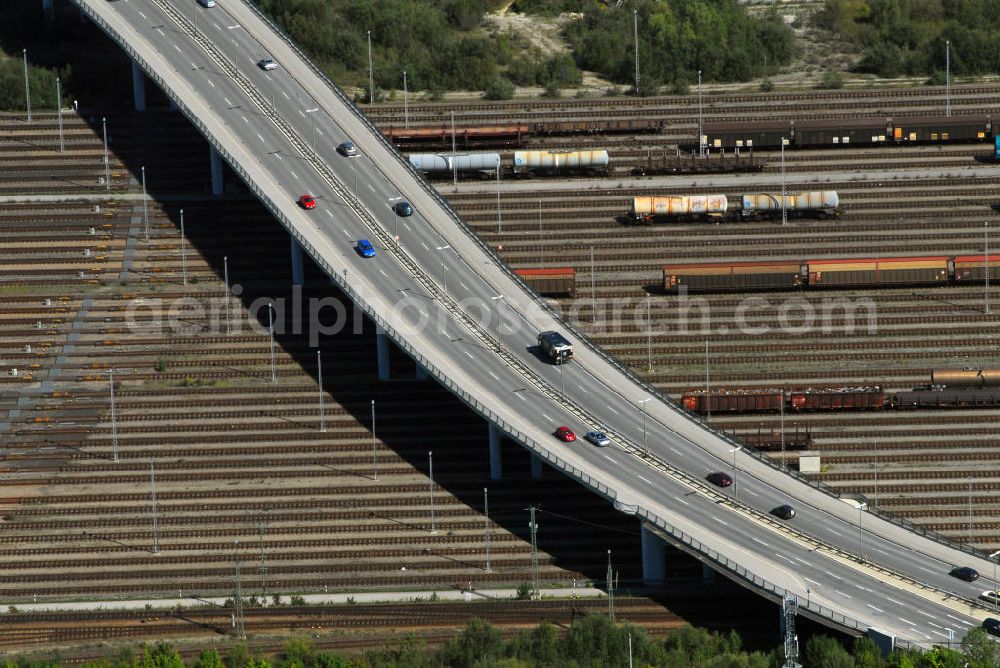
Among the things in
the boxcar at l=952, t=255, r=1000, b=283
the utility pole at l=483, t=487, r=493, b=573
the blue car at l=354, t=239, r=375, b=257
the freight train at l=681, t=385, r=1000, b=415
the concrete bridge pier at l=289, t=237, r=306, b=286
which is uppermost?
the blue car at l=354, t=239, r=375, b=257

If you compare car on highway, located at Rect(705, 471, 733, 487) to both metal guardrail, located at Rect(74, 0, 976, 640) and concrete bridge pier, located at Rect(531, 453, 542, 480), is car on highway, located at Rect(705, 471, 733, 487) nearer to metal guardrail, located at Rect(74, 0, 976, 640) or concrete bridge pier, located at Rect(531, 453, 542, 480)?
metal guardrail, located at Rect(74, 0, 976, 640)

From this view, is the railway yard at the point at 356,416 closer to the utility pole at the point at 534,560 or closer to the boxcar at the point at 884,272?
the utility pole at the point at 534,560

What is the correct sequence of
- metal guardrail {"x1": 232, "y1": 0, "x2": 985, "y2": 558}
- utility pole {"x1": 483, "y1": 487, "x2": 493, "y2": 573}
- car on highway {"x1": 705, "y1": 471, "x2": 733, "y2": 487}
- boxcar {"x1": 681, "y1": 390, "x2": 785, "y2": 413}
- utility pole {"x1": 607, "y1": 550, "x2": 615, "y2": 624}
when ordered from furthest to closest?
boxcar {"x1": 681, "y1": 390, "x2": 785, "y2": 413} → utility pole {"x1": 483, "y1": 487, "x2": 493, "y2": 573} → car on highway {"x1": 705, "y1": 471, "x2": 733, "y2": 487} → metal guardrail {"x1": 232, "y1": 0, "x2": 985, "y2": 558} → utility pole {"x1": 607, "y1": 550, "x2": 615, "y2": 624}

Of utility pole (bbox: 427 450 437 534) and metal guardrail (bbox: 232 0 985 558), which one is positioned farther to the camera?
utility pole (bbox: 427 450 437 534)

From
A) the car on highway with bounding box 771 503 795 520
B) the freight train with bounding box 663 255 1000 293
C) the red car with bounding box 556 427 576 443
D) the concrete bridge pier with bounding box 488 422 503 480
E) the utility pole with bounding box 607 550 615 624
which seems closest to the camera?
the utility pole with bounding box 607 550 615 624

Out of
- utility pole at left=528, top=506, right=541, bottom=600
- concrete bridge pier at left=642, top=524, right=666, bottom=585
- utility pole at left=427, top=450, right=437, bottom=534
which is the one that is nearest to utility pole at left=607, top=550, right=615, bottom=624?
concrete bridge pier at left=642, top=524, right=666, bottom=585

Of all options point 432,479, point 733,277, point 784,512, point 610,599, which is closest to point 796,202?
point 733,277

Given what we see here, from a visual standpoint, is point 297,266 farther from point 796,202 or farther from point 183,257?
point 796,202

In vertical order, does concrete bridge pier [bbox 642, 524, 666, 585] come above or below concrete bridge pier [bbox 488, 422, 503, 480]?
below
